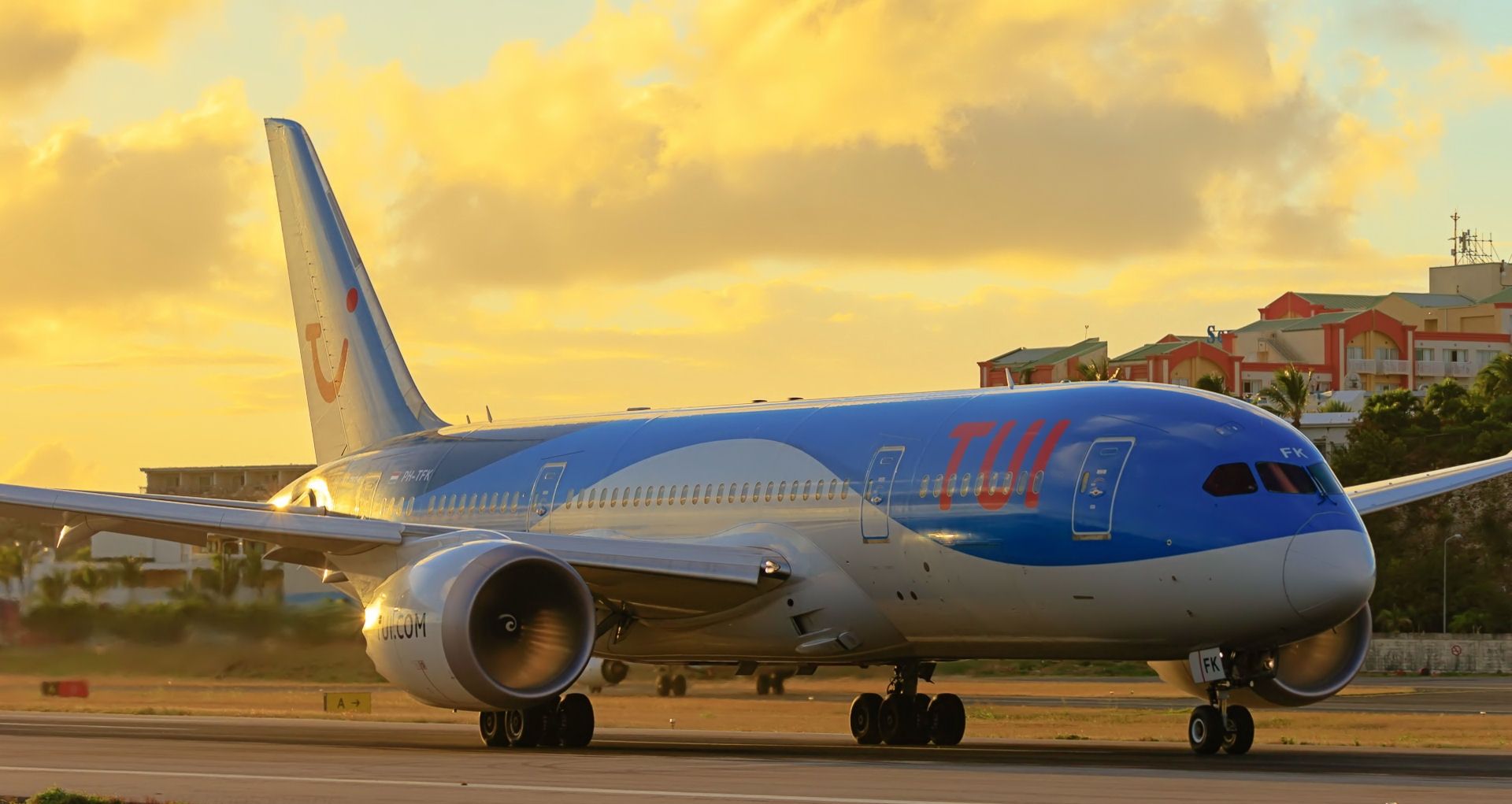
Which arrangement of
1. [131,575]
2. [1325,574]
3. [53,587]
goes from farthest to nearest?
[131,575] → [53,587] → [1325,574]

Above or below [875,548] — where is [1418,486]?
above

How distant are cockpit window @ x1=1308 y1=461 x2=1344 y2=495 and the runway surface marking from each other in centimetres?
780

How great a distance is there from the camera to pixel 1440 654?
235 ft

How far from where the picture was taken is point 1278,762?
22.7 metres

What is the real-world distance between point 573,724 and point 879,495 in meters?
5.20

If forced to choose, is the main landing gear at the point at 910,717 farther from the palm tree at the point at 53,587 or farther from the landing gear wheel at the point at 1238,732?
the palm tree at the point at 53,587

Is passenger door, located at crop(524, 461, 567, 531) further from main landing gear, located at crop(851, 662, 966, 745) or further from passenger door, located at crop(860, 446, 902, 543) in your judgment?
passenger door, located at crop(860, 446, 902, 543)

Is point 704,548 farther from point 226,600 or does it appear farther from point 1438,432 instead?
point 1438,432

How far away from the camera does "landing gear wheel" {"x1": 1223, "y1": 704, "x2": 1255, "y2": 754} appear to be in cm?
2336

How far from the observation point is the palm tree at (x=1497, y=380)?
4186 inches

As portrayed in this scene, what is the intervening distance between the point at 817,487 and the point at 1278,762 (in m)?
6.89

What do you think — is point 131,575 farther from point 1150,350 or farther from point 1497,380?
point 1150,350

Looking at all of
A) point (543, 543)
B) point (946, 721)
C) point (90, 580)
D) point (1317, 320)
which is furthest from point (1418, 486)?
point (1317, 320)

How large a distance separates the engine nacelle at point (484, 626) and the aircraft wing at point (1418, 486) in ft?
33.0
